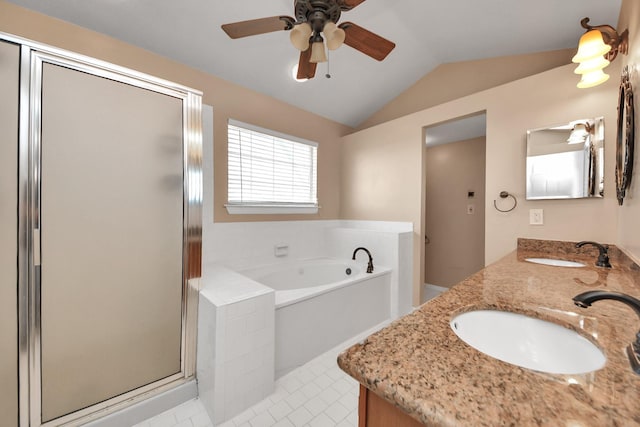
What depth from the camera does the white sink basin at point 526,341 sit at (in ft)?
1.97

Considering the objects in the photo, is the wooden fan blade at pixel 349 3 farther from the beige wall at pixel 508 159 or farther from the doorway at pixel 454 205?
the doorway at pixel 454 205

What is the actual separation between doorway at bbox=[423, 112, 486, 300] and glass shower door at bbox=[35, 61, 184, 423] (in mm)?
3020

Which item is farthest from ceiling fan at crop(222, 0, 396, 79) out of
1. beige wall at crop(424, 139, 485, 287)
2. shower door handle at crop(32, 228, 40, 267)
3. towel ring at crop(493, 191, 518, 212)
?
beige wall at crop(424, 139, 485, 287)

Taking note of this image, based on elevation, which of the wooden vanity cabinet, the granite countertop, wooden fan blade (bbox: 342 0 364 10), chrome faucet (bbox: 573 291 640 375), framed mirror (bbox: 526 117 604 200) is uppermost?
wooden fan blade (bbox: 342 0 364 10)

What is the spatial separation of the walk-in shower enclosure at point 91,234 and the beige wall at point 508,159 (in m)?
2.18

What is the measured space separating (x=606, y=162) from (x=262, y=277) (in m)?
2.83

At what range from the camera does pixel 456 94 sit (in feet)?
8.64

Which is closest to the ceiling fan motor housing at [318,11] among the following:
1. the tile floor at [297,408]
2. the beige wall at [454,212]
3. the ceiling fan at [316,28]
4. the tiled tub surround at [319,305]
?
the ceiling fan at [316,28]

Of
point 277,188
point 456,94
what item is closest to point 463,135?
point 456,94

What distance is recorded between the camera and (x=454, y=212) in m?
3.59

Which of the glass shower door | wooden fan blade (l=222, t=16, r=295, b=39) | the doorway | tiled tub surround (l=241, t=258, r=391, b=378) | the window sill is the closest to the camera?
the glass shower door

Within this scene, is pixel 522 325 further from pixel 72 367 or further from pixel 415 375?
pixel 72 367

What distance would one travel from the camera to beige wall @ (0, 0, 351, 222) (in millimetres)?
1592

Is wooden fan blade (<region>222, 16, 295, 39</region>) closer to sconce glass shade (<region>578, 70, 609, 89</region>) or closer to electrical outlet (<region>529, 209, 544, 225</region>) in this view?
sconce glass shade (<region>578, 70, 609, 89</region>)
